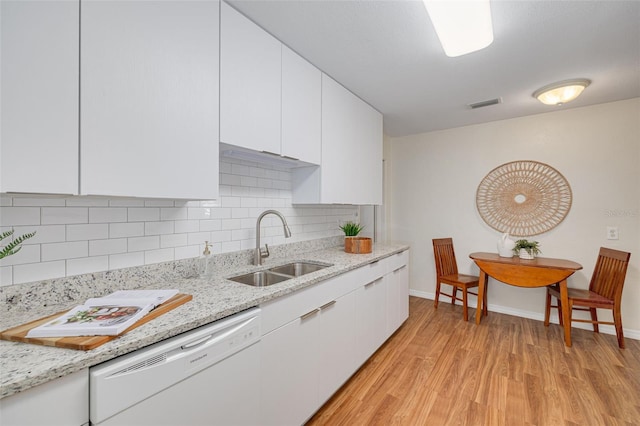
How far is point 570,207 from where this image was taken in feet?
9.91

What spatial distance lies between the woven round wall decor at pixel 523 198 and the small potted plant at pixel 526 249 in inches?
10.2

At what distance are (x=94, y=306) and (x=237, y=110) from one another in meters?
1.13

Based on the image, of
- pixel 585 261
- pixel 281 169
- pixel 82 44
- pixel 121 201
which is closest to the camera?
pixel 82 44

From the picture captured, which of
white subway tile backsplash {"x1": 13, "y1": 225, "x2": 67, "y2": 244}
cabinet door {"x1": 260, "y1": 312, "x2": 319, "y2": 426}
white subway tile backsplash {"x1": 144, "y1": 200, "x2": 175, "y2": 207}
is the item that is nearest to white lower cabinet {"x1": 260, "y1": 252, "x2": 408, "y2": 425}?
cabinet door {"x1": 260, "y1": 312, "x2": 319, "y2": 426}

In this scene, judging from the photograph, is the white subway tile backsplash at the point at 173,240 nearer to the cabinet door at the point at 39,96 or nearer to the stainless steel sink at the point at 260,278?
the stainless steel sink at the point at 260,278

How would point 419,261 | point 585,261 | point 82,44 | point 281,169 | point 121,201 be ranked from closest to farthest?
point 82,44, point 121,201, point 281,169, point 585,261, point 419,261

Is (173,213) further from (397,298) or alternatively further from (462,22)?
(397,298)

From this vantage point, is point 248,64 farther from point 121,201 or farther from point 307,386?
point 307,386

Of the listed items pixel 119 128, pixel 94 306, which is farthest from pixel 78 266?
pixel 119 128

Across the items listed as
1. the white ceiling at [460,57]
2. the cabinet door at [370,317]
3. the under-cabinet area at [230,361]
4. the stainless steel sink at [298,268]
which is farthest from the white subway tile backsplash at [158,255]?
the white ceiling at [460,57]

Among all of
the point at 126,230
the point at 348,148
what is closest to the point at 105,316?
the point at 126,230

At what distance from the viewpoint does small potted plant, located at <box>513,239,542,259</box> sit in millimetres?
2970

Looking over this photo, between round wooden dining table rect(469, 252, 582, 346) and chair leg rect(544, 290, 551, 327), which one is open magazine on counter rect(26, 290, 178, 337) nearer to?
round wooden dining table rect(469, 252, 582, 346)

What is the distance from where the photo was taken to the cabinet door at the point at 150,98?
3.34 feet
